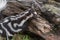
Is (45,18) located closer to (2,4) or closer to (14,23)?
(14,23)

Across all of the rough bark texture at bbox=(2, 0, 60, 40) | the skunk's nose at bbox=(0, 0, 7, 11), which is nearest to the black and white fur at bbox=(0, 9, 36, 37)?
the rough bark texture at bbox=(2, 0, 60, 40)

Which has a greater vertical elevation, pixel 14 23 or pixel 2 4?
pixel 2 4

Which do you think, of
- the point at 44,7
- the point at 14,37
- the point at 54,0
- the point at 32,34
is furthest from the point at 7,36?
the point at 54,0

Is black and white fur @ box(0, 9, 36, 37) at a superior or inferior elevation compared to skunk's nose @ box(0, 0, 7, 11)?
inferior

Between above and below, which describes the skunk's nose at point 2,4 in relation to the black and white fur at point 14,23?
above

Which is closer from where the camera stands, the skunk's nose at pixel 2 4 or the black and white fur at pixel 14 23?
the black and white fur at pixel 14 23

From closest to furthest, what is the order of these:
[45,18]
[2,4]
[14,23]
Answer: [14,23] < [45,18] < [2,4]

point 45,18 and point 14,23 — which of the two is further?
point 45,18

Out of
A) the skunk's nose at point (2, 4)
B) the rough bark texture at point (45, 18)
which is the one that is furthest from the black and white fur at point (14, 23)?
the skunk's nose at point (2, 4)

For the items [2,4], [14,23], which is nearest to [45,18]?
[14,23]

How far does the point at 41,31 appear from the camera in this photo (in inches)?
121

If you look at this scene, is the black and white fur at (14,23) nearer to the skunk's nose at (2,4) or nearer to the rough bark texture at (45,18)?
the rough bark texture at (45,18)

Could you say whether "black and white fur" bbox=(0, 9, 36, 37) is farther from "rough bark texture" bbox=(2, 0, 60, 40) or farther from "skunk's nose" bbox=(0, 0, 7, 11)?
"skunk's nose" bbox=(0, 0, 7, 11)

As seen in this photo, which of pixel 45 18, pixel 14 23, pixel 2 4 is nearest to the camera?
pixel 14 23
